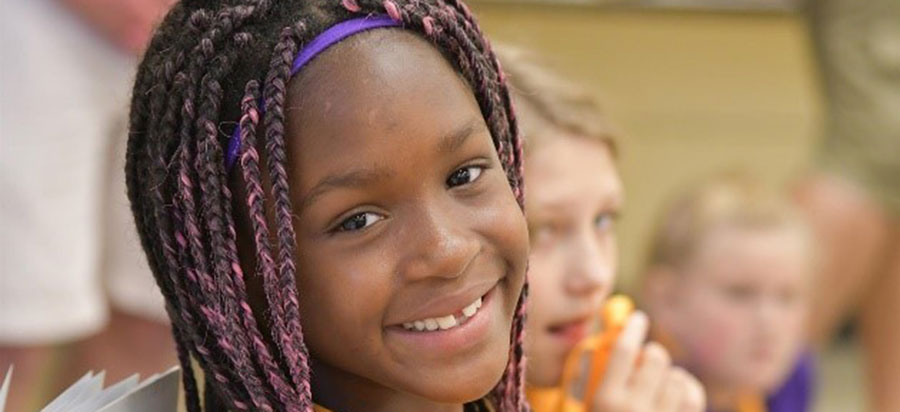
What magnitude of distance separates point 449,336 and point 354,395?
15 centimetres

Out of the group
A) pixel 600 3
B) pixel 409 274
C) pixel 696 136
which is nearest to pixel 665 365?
pixel 409 274

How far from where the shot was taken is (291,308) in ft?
5.28

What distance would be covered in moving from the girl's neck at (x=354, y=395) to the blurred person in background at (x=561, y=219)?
525 millimetres

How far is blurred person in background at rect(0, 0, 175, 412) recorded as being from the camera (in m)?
2.98

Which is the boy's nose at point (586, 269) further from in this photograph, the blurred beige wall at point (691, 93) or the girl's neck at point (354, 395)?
the blurred beige wall at point (691, 93)

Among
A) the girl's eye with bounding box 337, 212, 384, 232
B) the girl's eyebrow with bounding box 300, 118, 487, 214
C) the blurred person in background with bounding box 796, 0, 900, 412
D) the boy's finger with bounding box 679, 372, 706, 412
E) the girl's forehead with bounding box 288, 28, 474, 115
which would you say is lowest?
the blurred person in background with bounding box 796, 0, 900, 412

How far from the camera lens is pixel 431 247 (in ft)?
5.27

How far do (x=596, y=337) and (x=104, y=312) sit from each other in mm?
1356

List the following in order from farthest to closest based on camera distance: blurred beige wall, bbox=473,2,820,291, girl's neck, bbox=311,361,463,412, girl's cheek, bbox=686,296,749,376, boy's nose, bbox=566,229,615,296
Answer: blurred beige wall, bbox=473,2,820,291 → girl's cheek, bbox=686,296,749,376 → boy's nose, bbox=566,229,615,296 → girl's neck, bbox=311,361,463,412

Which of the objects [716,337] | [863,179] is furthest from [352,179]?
[863,179]

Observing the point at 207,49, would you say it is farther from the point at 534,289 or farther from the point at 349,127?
the point at 534,289

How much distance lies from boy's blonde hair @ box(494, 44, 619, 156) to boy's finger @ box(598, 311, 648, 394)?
12.3 inches

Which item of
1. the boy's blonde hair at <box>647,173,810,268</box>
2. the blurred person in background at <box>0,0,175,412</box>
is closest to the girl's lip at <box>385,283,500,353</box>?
the blurred person in background at <box>0,0,175,412</box>

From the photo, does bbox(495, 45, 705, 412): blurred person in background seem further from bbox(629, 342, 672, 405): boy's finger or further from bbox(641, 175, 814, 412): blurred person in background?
bbox(641, 175, 814, 412): blurred person in background
